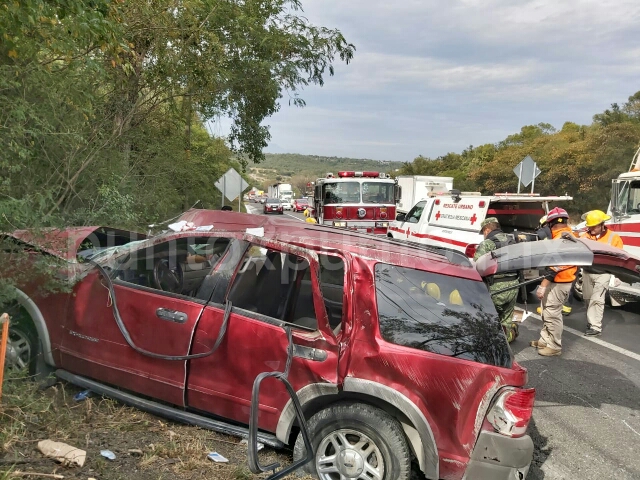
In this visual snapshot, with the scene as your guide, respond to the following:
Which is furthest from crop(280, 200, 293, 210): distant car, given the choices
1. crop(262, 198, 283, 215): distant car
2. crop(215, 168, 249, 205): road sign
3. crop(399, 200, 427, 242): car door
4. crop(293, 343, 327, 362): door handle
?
crop(293, 343, 327, 362): door handle

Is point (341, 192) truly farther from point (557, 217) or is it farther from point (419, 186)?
point (557, 217)

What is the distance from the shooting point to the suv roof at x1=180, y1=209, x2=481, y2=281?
3342mm

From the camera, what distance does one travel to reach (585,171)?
31891 mm

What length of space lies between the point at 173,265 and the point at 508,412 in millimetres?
2914

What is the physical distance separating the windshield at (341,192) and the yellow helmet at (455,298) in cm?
1241

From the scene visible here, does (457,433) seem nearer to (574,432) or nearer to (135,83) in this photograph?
(574,432)

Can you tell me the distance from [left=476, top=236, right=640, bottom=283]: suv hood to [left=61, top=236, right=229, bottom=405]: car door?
2004 mm

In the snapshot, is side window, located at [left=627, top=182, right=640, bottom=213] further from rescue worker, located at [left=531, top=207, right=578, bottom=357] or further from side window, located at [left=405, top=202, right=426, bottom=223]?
side window, located at [left=405, top=202, right=426, bottom=223]

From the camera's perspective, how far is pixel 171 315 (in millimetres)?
3564

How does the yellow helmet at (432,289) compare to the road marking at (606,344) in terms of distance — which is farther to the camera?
the road marking at (606,344)

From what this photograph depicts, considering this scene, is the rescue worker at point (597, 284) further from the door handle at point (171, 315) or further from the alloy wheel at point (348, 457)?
the door handle at point (171, 315)

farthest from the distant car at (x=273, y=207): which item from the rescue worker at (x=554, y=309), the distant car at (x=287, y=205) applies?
the rescue worker at (x=554, y=309)

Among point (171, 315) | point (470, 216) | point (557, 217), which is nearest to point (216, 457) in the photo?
point (171, 315)

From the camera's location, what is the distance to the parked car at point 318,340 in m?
2.93
